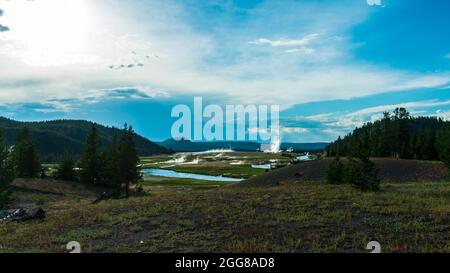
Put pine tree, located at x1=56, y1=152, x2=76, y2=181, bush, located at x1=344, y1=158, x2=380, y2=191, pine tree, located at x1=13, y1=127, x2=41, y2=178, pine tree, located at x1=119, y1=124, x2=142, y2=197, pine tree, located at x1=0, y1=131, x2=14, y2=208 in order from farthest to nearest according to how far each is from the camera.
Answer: pine tree, located at x1=56, y1=152, x2=76, y2=181
pine tree, located at x1=13, y1=127, x2=41, y2=178
pine tree, located at x1=119, y1=124, x2=142, y2=197
pine tree, located at x1=0, y1=131, x2=14, y2=208
bush, located at x1=344, y1=158, x2=380, y2=191

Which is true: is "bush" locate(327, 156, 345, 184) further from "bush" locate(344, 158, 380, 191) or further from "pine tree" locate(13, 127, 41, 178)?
"pine tree" locate(13, 127, 41, 178)

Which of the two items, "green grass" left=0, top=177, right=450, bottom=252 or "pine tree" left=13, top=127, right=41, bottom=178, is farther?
"pine tree" left=13, top=127, right=41, bottom=178

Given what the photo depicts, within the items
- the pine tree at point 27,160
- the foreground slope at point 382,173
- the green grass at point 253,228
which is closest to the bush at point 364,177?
the green grass at point 253,228

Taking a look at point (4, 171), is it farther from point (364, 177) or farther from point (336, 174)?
point (336, 174)

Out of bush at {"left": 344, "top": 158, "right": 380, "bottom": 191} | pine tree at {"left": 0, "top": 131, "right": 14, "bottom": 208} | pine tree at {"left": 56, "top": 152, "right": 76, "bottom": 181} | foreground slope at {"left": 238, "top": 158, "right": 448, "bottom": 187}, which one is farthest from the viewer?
pine tree at {"left": 56, "top": 152, "right": 76, "bottom": 181}

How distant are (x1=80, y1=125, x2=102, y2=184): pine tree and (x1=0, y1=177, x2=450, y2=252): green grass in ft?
159

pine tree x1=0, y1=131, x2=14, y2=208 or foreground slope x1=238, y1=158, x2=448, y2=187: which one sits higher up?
pine tree x1=0, y1=131, x2=14, y2=208

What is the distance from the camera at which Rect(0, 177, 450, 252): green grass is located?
1681 cm

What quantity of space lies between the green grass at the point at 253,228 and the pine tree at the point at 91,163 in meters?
48.4

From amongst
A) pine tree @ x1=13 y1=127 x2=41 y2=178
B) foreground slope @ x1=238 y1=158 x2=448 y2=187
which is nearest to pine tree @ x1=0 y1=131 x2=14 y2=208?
pine tree @ x1=13 y1=127 x2=41 y2=178

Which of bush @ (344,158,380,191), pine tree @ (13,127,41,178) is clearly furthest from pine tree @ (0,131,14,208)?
pine tree @ (13,127,41,178)

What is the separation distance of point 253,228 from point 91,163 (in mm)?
61487

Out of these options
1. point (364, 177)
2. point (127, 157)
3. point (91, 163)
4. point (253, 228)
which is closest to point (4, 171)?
point (127, 157)
